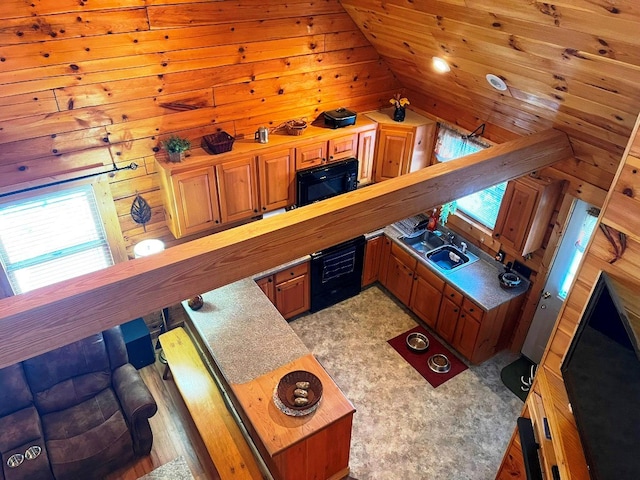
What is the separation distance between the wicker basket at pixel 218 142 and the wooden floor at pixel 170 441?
86.5 inches

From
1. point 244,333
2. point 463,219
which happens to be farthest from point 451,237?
point 244,333

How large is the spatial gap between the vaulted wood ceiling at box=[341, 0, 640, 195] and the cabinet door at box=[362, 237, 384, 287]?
157 centimetres

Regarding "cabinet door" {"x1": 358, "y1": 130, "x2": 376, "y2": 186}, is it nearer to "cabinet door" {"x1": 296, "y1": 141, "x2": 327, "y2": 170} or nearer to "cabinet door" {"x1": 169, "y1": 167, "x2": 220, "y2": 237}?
"cabinet door" {"x1": 296, "y1": 141, "x2": 327, "y2": 170}

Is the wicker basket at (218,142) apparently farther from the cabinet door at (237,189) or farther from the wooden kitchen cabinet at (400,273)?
the wooden kitchen cabinet at (400,273)

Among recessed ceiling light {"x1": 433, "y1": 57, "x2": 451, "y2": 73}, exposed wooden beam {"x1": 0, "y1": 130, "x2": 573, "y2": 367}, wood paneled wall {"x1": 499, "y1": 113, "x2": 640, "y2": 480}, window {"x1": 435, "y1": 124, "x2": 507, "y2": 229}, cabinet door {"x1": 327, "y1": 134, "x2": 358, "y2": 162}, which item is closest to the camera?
exposed wooden beam {"x1": 0, "y1": 130, "x2": 573, "y2": 367}

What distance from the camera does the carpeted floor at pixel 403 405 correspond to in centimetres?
391

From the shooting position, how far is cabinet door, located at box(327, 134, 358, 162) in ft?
15.0

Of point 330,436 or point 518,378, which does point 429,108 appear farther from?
point 330,436

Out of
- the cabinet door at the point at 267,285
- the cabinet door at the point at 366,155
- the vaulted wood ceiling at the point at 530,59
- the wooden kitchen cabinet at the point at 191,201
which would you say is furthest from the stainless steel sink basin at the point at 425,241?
the wooden kitchen cabinet at the point at 191,201

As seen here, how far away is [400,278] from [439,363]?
3.32 feet

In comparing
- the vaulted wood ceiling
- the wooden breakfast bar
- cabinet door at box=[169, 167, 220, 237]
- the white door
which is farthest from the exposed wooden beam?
cabinet door at box=[169, 167, 220, 237]

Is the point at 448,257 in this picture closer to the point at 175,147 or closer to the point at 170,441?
the point at 175,147

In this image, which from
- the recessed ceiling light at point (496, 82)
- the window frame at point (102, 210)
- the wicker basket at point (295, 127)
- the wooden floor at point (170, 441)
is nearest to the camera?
the recessed ceiling light at point (496, 82)

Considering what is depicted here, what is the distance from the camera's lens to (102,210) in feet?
13.0
